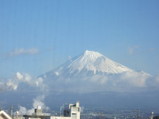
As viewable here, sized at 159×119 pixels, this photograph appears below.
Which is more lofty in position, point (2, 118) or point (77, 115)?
point (77, 115)

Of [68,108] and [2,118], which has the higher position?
[68,108]

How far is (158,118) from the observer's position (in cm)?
7756

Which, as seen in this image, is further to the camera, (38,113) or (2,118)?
(38,113)

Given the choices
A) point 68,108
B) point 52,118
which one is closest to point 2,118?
point 52,118

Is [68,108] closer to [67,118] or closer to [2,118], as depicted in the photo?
[67,118]

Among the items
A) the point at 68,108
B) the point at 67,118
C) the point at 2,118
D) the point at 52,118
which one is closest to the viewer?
the point at 2,118

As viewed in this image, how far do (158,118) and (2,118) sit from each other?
3631 centimetres

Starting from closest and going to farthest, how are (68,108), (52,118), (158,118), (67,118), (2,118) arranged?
(2,118) < (158,118) < (52,118) < (67,118) < (68,108)

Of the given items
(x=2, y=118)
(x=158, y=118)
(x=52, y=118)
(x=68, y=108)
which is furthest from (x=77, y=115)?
(x=2, y=118)

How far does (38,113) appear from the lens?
421ft

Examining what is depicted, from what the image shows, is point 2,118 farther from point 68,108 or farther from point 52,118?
point 68,108

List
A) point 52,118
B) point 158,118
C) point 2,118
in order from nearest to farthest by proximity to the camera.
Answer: point 2,118 < point 158,118 < point 52,118

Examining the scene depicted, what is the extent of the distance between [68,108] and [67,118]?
10811mm

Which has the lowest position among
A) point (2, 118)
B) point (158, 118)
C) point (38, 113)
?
point (2, 118)
